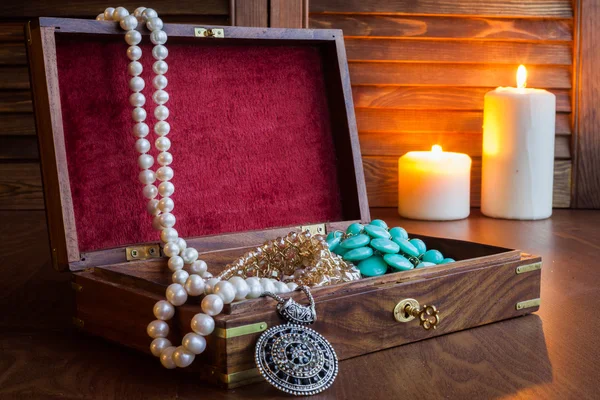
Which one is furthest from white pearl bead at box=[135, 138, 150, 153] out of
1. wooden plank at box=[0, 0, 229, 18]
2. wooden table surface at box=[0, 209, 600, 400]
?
wooden plank at box=[0, 0, 229, 18]

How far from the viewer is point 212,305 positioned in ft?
2.29

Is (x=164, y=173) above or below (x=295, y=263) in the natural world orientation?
above

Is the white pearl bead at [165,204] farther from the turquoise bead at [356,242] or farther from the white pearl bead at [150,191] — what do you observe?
the turquoise bead at [356,242]

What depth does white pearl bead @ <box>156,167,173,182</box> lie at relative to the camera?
974 mm

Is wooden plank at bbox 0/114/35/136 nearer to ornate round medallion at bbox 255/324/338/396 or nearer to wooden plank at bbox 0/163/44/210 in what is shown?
wooden plank at bbox 0/163/44/210

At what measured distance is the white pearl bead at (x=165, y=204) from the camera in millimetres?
962

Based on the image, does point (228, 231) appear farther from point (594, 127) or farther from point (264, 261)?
point (594, 127)

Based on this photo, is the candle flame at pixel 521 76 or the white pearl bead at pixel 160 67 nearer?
the white pearl bead at pixel 160 67

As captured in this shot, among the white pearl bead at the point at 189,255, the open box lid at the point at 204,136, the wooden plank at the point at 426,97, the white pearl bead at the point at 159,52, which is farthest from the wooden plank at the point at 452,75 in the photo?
the white pearl bead at the point at 189,255

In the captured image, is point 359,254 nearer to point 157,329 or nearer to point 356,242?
point 356,242

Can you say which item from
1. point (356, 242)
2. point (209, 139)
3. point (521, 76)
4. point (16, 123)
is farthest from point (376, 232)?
point (16, 123)

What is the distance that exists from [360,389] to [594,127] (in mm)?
1263

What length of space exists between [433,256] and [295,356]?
0.36 metres

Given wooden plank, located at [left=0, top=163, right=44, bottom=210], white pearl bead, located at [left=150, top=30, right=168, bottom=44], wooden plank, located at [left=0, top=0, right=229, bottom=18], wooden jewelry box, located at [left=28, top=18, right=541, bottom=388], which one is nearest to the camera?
wooden jewelry box, located at [left=28, top=18, right=541, bottom=388]
